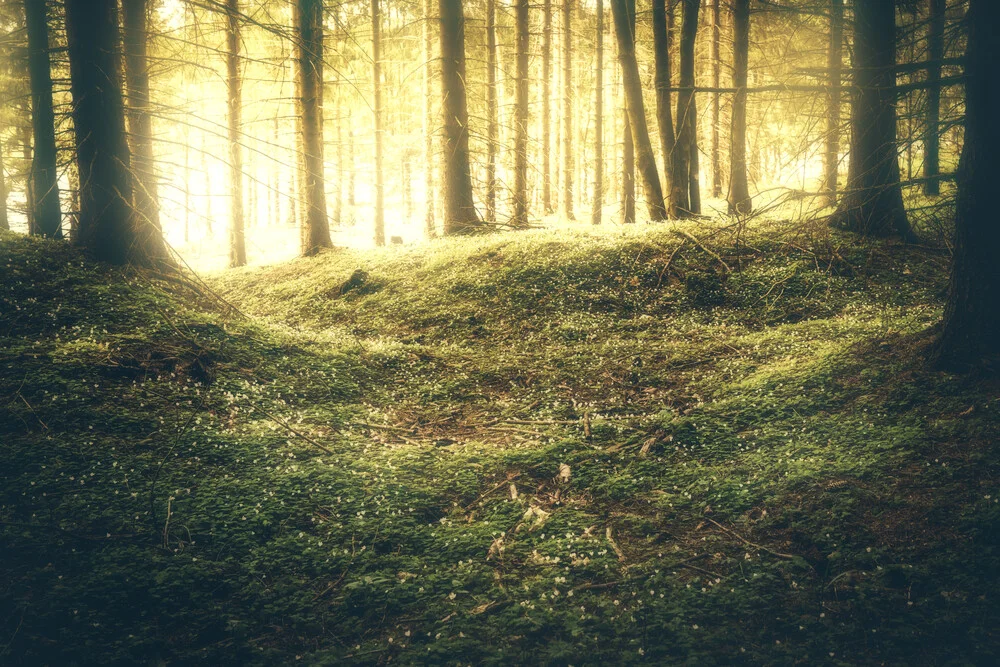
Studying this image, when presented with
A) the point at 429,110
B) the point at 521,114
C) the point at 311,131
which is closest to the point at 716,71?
the point at 521,114

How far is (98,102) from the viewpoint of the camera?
29.2 feet

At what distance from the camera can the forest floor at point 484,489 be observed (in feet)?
15.8

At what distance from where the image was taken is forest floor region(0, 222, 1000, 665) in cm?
480

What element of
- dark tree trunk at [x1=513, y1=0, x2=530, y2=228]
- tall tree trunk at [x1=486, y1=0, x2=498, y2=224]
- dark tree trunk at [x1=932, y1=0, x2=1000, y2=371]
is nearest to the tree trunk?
tall tree trunk at [x1=486, y1=0, x2=498, y2=224]

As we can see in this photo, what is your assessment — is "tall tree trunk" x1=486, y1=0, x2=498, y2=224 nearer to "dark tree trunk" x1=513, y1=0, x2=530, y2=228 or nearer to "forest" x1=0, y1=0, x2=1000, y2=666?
"dark tree trunk" x1=513, y1=0, x2=530, y2=228

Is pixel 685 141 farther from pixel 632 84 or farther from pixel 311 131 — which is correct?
pixel 311 131

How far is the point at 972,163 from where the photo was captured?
6.97 metres

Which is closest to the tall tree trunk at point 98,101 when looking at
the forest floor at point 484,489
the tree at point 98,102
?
the tree at point 98,102

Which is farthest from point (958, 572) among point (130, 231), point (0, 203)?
point (0, 203)

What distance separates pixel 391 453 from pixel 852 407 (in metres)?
6.23

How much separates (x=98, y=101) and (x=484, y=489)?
335 inches

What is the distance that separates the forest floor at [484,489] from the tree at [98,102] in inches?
63.8

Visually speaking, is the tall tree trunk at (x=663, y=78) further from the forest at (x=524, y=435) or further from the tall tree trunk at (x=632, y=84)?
the forest at (x=524, y=435)

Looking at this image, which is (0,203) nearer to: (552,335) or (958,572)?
(552,335)
